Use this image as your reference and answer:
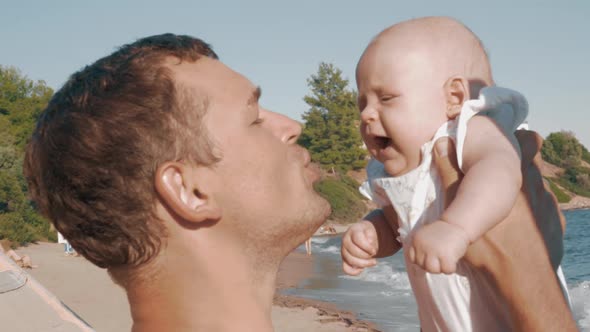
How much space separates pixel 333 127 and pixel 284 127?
59.5 meters

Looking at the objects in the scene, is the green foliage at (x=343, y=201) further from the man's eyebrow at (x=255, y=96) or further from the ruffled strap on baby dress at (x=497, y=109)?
the man's eyebrow at (x=255, y=96)

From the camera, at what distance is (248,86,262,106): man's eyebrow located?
94.4 inches

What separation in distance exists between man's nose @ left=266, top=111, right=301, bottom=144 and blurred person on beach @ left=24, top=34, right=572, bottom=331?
0.24 feet

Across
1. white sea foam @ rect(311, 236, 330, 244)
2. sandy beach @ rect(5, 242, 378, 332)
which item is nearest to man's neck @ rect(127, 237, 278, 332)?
sandy beach @ rect(5, 242, 378, 332)

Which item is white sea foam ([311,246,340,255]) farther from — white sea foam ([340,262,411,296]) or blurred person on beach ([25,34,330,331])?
blurred person on beach ([25,34,330,331])

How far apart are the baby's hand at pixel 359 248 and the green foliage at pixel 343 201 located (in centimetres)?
5138

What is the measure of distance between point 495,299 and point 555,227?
1.48 feet

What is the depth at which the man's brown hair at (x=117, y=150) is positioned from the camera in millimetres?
2111

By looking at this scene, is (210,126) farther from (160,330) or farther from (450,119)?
(450,119)

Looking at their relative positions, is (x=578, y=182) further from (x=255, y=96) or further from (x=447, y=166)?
(x=255, y=96)

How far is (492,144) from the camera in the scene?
2.43 metres

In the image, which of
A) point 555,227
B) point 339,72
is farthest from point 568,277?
point 339,72

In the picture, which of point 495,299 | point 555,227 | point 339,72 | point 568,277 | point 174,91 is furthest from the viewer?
point 339,72

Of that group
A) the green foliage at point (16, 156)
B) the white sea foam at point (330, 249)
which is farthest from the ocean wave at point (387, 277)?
the green foliage at point (16, 156)
